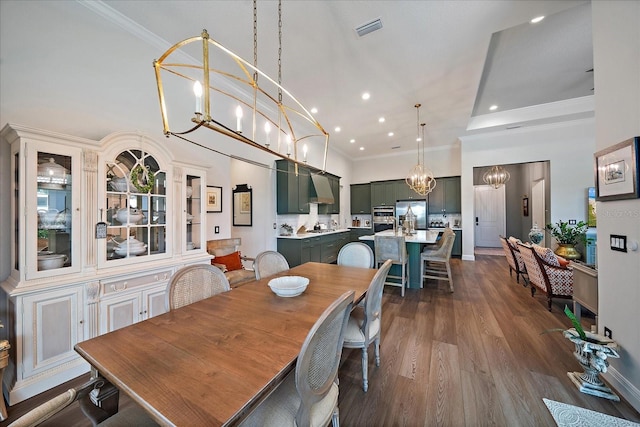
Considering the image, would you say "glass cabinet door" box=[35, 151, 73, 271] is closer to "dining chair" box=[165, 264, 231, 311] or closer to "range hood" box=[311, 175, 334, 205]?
"dining chair" box=[165, 264, 231, 311]

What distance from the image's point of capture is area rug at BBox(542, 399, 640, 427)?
1.48 metres

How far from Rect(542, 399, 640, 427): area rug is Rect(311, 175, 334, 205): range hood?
4.62 meters

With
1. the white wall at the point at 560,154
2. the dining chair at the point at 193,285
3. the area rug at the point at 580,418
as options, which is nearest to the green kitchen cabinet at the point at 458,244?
the white wall at the point at 560,154

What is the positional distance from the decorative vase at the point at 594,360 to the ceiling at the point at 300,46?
2.94m

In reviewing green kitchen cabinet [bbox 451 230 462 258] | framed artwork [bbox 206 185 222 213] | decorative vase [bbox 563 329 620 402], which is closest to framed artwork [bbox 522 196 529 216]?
green kitchen cabinet [bbox 451 230 462 258]

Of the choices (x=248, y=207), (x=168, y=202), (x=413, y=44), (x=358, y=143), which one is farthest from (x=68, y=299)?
(x=358, y=143)

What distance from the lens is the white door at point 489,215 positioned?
860 cm

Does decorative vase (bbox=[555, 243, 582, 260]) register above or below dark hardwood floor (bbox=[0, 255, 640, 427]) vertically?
above

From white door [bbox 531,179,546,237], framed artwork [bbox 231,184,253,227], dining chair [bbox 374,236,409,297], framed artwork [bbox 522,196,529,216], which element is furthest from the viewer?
framed artwork [bbox 522,196,529,216]

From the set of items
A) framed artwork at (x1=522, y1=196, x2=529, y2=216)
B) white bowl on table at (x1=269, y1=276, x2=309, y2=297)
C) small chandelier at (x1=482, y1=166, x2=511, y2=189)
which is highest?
small chandelier at (x1=482, y1=166, x2=511, y2=189)

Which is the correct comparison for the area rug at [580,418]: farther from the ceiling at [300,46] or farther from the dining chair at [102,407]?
the ceiling at [300,46]

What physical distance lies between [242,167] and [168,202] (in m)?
2.42

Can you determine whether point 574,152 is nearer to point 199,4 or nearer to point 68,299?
point 199,4

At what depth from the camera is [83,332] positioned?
1.90 metres
